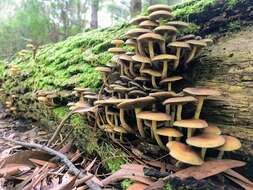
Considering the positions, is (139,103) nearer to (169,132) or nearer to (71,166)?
(169,132)

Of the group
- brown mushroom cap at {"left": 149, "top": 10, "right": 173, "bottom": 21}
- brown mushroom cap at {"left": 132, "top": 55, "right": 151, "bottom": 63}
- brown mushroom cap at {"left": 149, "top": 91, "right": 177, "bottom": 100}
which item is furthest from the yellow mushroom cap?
brown mushroom cap at {"left": 149, "top": 10, "right": 173, "bottom": 21}

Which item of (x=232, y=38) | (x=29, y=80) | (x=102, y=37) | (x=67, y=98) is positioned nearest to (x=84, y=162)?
(x=67, y=98)

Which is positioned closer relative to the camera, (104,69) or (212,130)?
(212,130)

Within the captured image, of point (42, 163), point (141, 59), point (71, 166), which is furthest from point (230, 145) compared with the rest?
point (42, 163)

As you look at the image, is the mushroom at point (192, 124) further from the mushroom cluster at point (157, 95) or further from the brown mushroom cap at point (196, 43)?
the brown mushroom cap at point (196, 43)

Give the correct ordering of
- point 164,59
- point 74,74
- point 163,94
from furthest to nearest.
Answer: point 74,74, point 164,59, point 163,94

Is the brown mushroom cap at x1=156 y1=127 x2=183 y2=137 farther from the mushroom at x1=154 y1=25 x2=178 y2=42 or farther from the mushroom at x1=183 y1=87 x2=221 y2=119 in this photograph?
the mushroom at x1=154 y1=25 x2=178 y2=42

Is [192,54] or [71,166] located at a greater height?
[192,54]
